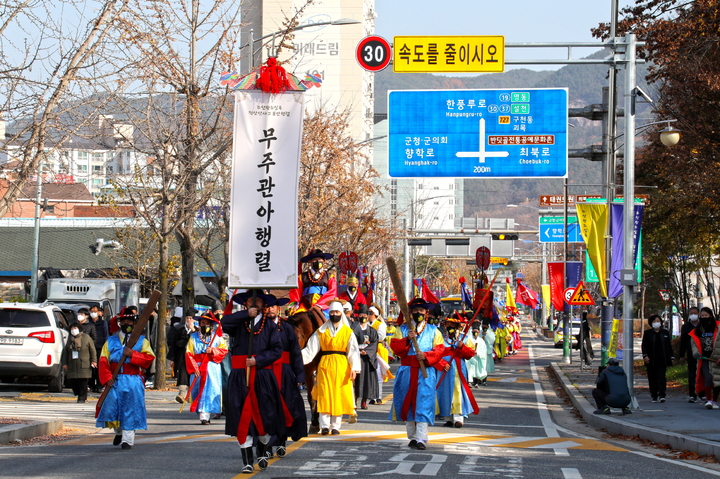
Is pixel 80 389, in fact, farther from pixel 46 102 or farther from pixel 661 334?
pixel 661 334

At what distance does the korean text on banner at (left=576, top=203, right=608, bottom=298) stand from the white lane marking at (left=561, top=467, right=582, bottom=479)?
1105 centimetres

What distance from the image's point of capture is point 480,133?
19.6 meters

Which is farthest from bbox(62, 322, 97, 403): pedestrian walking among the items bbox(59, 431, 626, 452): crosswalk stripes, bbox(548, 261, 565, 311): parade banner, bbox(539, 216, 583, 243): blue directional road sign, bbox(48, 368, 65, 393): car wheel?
bbox(539, 216, 583, 243): blue directional road sign

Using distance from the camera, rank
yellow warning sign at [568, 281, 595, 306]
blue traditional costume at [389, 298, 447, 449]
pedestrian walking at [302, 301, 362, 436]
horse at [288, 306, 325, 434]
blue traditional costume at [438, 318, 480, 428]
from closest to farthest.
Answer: blue traditional costume at [389, 298, 447, 449]
pedestrian walking at [302, 301, 362, 436]
horse at [288, 306, 325, 434]
blue traditional costume at [438, 318, 480, 428]
yellow warning sign at [568, 281, 595, 306]

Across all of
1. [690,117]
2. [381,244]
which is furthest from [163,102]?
[381,244]

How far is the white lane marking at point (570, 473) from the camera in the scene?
9315mm

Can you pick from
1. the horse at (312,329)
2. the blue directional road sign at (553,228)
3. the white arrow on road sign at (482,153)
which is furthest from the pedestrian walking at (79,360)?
the blue directional road sign at (553,228)

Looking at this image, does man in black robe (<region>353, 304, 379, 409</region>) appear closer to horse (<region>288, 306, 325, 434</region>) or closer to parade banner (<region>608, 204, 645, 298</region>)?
horse (<region>288, 306, 325, 434</region>)

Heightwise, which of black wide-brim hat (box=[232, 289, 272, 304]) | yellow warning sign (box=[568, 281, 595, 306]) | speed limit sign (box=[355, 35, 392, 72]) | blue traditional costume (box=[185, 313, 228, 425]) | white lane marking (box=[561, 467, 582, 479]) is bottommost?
white lane marking (box=[561, 467, 582, 479])

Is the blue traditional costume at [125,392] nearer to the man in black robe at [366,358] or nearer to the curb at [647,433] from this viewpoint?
the man in black robe at [366,358]

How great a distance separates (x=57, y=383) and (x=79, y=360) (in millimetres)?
1834

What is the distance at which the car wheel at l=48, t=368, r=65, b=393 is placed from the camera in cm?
1980

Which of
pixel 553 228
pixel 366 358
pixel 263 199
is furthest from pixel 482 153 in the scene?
pixel 553 228

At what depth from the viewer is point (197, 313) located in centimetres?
1677
